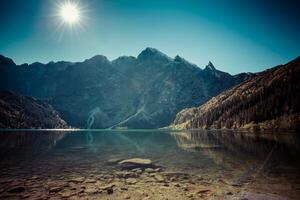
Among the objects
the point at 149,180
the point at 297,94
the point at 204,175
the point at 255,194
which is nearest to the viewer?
the point at 255,194

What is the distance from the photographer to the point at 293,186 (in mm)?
21516

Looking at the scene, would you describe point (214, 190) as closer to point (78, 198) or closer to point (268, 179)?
point (268, 179)

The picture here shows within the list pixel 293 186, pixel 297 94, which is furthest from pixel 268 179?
pixel 297 94

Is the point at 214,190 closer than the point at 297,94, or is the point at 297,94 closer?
the point at 214,190

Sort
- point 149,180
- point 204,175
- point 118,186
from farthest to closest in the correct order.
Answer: point 204,175
point 149,180
point 118,186

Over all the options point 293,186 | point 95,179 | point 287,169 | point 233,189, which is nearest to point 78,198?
point 95,179

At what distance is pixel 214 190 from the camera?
21594mm

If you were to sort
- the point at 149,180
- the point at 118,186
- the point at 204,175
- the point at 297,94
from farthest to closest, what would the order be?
the point at 297,94
the point at 204,175
the point at 149,180
the point at 118,186

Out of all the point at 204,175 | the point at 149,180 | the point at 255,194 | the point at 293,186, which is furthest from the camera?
the point at 204,175

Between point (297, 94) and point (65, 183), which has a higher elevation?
point (297, 94)

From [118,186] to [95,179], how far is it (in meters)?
4.87

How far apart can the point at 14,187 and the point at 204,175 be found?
2338cm

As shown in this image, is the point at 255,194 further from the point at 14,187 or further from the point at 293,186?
the point at 14,187

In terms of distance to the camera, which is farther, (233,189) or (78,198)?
(233,189)
